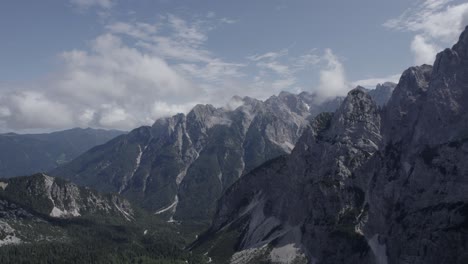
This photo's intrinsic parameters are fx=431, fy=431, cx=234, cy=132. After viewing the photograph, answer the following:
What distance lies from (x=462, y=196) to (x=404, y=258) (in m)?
34.8

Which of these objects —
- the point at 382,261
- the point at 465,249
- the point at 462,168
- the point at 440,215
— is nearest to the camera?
the point at 465,249

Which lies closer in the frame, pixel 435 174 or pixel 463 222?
pixel 463 222

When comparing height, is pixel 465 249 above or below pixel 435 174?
below

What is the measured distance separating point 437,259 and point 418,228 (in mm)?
19060

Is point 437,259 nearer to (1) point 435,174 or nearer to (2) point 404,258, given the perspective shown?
(2) point 404,258

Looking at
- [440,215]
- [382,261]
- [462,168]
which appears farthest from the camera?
[382,261]

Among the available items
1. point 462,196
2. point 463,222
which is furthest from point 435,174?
point 463,222

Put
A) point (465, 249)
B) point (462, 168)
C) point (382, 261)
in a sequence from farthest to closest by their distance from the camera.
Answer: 1. point (382, 261)
2. point (462, 168)
3. point (465, 249)

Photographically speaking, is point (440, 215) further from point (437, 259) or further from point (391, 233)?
point (391, 233)

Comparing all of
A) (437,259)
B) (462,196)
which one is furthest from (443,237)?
(462,196)

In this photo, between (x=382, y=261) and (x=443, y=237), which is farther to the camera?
(x=382, y=261)

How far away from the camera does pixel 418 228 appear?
180375 millimetres

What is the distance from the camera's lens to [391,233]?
648 feet

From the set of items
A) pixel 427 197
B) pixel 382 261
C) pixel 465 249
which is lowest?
pixel 382 261
